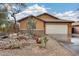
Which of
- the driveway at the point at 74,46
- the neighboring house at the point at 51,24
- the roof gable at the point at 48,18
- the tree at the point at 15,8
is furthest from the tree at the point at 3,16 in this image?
the driveway at the point at 74,46

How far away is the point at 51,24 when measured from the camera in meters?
1.88

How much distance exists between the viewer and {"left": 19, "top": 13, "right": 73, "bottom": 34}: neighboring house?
184cm

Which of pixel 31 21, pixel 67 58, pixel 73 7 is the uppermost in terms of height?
pixel 73 7

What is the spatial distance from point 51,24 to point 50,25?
2cm

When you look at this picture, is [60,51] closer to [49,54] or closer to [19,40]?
[49,54]

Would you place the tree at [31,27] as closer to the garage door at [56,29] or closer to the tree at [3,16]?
the garage door at [56,29]

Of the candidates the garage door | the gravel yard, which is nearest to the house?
the garage door

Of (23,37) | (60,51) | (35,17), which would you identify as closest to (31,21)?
(35,17)

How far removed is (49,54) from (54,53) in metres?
0.06

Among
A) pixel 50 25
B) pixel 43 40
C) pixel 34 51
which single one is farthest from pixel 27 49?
pixel 50 25

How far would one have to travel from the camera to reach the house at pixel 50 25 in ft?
6.04

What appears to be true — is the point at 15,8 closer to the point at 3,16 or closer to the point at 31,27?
the point at 3,16

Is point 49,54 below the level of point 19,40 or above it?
below

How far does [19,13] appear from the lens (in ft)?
6.05
